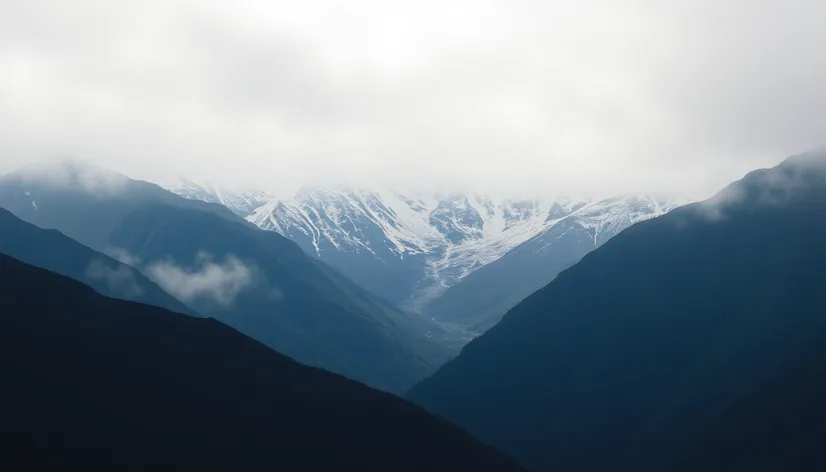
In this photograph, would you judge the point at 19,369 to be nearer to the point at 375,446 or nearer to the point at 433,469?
the point at 375,446

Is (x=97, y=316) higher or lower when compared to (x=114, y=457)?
higher

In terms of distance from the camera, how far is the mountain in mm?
144625

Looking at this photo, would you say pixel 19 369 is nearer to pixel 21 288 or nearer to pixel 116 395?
pixel 116 395

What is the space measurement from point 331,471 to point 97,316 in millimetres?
63470

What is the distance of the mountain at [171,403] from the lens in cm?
14462

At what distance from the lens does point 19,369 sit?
15312cm

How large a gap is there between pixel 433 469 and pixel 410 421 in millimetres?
15586

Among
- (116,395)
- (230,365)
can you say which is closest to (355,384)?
(230,365)

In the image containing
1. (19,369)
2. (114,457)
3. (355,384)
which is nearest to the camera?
(114,457)

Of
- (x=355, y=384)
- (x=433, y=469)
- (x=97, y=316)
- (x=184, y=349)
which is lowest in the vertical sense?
(x=433, y=469)

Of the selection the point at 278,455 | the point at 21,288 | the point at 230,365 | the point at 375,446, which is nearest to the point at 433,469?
the point at 375,446

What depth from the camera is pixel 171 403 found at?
15975 cm

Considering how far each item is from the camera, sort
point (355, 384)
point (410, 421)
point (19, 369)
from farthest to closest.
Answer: point (355, 384)
point (410, 421)
point (19, 369)

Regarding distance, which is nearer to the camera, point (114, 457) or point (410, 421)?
point (114, 457)
